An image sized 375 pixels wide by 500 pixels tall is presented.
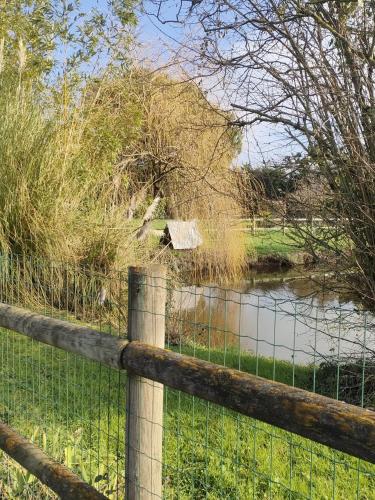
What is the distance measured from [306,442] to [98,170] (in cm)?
693

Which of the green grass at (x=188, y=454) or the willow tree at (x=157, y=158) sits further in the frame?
the willow tree at (x=157, y=158)

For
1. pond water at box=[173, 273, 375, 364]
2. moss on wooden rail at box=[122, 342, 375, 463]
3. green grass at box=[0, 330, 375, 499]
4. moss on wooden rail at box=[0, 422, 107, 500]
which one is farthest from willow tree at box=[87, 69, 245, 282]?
moss on wooden rail at box=[122, 342, 375, 463]

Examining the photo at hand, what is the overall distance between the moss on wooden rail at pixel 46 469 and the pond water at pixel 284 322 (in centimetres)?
80

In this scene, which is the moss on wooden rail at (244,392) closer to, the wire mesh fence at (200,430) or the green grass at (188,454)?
the wire mesh fence at (200,430)

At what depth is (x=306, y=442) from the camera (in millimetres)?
4227

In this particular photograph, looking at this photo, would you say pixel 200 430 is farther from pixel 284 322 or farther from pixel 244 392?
pixel 284 322

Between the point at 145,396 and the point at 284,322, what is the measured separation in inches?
274

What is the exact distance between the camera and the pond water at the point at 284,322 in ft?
9.12

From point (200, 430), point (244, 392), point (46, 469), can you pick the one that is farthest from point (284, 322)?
point (244, 392)

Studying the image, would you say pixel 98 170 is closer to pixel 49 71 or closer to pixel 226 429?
pixel 49 71

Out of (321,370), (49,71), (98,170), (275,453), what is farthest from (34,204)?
(275,453)

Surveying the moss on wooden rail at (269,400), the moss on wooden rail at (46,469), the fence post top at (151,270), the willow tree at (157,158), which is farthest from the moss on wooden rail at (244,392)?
the willow tree at (157,158)

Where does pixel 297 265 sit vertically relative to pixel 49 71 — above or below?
below

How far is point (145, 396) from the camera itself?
2348mm
